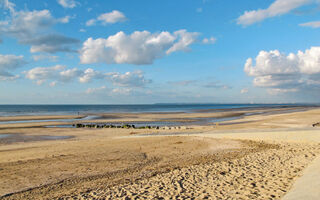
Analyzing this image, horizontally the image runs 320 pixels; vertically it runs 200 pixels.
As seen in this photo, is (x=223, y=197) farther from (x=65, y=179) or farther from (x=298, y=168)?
(x=65, y=179)

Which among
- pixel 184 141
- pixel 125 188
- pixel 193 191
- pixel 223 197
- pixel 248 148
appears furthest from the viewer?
pixel 184 141

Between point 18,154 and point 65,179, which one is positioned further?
point 18,154

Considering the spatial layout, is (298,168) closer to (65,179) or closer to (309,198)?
(309,198)

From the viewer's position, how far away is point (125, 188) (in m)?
9.62

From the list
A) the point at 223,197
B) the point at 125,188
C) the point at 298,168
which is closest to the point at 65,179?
the point at 125,188

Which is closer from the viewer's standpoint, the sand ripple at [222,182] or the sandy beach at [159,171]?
the sand ripple at [222,182]

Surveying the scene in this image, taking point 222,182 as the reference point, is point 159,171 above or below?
below

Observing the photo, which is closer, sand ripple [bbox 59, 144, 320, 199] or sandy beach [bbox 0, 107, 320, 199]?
sand ripple [bbox 59, 144, 320, 199]

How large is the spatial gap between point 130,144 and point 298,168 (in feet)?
42.6

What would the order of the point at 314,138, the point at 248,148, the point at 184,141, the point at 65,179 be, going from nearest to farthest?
the point at 65,179 → the point at 248,148 → the point at 314,138 → the point at 184,141

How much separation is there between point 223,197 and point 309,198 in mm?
2625

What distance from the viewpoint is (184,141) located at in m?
21.8

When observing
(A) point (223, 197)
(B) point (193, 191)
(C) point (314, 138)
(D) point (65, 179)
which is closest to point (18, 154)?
(D) point (65, 179)

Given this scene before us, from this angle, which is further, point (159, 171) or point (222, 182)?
point (159, 171)
